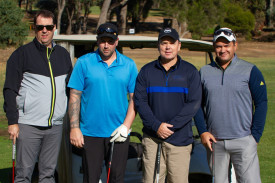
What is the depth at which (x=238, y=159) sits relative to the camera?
3.80 m

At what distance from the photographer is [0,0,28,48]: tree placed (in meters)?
27.8

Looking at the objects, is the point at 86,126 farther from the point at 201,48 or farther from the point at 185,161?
the point at 201,48

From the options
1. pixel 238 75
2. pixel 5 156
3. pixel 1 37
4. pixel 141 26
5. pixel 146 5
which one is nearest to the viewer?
pixel 238 75

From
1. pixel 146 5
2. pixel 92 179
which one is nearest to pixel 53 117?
pixel 92 179

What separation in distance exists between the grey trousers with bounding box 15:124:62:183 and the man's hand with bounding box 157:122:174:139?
3.14 ft

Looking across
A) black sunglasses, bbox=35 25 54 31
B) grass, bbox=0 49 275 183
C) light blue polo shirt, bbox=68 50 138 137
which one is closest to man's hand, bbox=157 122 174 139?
light blue polo shirt, bbox=68 50 138 137

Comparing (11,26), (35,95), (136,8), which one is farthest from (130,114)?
(136,8)

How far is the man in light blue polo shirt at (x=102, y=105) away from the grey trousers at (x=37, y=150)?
0.26 meters

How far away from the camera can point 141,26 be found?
184 feet

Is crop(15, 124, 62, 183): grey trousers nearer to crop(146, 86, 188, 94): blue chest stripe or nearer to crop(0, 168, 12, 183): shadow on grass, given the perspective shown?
crop(146, 86, 188, 94): blue chest stripe

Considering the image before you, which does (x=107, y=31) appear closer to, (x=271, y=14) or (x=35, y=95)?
(x=35, y=95)

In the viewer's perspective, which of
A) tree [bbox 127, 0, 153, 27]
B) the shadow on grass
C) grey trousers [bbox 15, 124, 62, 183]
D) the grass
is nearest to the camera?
grey trousers [bbox 15, 124, 62, 183]

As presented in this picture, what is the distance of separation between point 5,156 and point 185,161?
13.0 ft

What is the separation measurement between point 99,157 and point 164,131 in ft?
2.10
